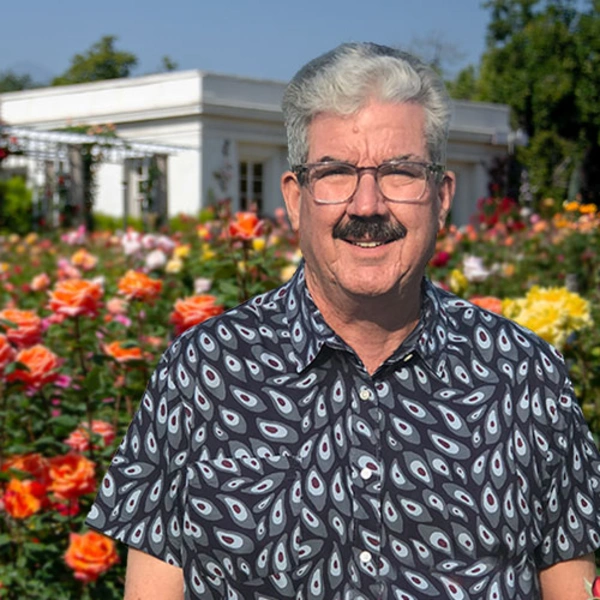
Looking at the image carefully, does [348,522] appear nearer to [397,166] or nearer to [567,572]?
[567,572]

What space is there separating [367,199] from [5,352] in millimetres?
1554

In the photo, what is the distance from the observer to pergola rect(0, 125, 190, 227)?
806 inches

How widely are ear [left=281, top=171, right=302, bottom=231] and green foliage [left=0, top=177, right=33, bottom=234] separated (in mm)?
21639

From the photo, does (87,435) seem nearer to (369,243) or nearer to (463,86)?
(369,243)

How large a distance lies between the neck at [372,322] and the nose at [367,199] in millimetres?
150

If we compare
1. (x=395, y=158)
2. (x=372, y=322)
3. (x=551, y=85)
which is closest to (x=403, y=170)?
(x=395, y=158)

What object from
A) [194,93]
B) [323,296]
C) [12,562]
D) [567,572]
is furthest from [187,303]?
[194,93]

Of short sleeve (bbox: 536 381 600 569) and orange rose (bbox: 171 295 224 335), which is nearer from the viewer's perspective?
short sleeve (bbox: 536 381 600 569)

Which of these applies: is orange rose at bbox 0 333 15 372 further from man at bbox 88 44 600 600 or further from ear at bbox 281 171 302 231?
ear at bbox 281 171 302 231

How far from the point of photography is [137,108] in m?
27.3

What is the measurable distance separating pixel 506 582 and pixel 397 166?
71 centimetres

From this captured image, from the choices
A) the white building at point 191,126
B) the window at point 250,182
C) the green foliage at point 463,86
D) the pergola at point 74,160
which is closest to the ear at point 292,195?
the pergola at point 74,160

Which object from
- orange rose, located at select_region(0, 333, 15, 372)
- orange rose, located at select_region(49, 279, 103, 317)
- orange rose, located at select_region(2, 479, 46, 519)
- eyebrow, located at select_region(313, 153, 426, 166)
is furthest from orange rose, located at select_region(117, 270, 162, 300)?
eyebrow, located at select_region(313, 153, 426, 166)

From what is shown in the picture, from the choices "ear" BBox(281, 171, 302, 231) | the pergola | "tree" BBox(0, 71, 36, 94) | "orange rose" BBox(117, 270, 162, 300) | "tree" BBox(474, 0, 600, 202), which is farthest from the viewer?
"tree" BBox(0, 71, 36, 94)
